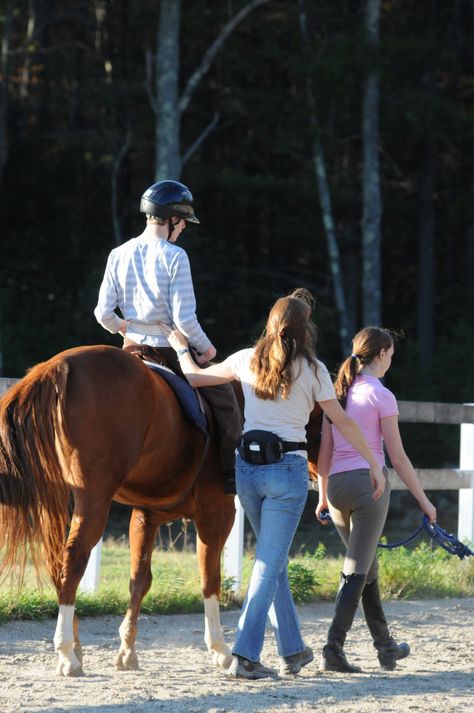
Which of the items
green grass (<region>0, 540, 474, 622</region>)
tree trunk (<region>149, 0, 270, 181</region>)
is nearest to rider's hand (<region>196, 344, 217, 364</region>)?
green grass (<region>0, 540, 474, 622</region>)

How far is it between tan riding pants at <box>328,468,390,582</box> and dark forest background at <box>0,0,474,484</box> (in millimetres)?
14697

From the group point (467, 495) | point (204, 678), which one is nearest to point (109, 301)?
point (204, 678)

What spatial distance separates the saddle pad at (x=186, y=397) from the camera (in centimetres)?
570

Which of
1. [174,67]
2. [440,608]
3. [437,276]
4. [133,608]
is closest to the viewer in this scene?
[133,608]

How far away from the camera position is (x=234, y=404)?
6.04 metres

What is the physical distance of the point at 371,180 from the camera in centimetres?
2127

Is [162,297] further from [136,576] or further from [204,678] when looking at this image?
[204,678]

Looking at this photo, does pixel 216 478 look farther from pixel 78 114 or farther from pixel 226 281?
pixel 78 114

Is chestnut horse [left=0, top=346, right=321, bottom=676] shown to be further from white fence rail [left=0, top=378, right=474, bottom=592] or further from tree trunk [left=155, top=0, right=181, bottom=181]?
tree trunk [left=155, top=0, right=181, bottom=181]

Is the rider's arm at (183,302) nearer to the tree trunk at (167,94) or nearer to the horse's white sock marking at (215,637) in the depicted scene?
the horse's white sock marking at (215,637)

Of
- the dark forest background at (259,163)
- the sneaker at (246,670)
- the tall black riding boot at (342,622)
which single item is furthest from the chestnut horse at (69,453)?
the dark forest background at (259,163)

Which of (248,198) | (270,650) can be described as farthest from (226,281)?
(270,650)

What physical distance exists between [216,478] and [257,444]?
2.51 ft

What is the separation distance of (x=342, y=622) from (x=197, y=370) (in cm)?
146
